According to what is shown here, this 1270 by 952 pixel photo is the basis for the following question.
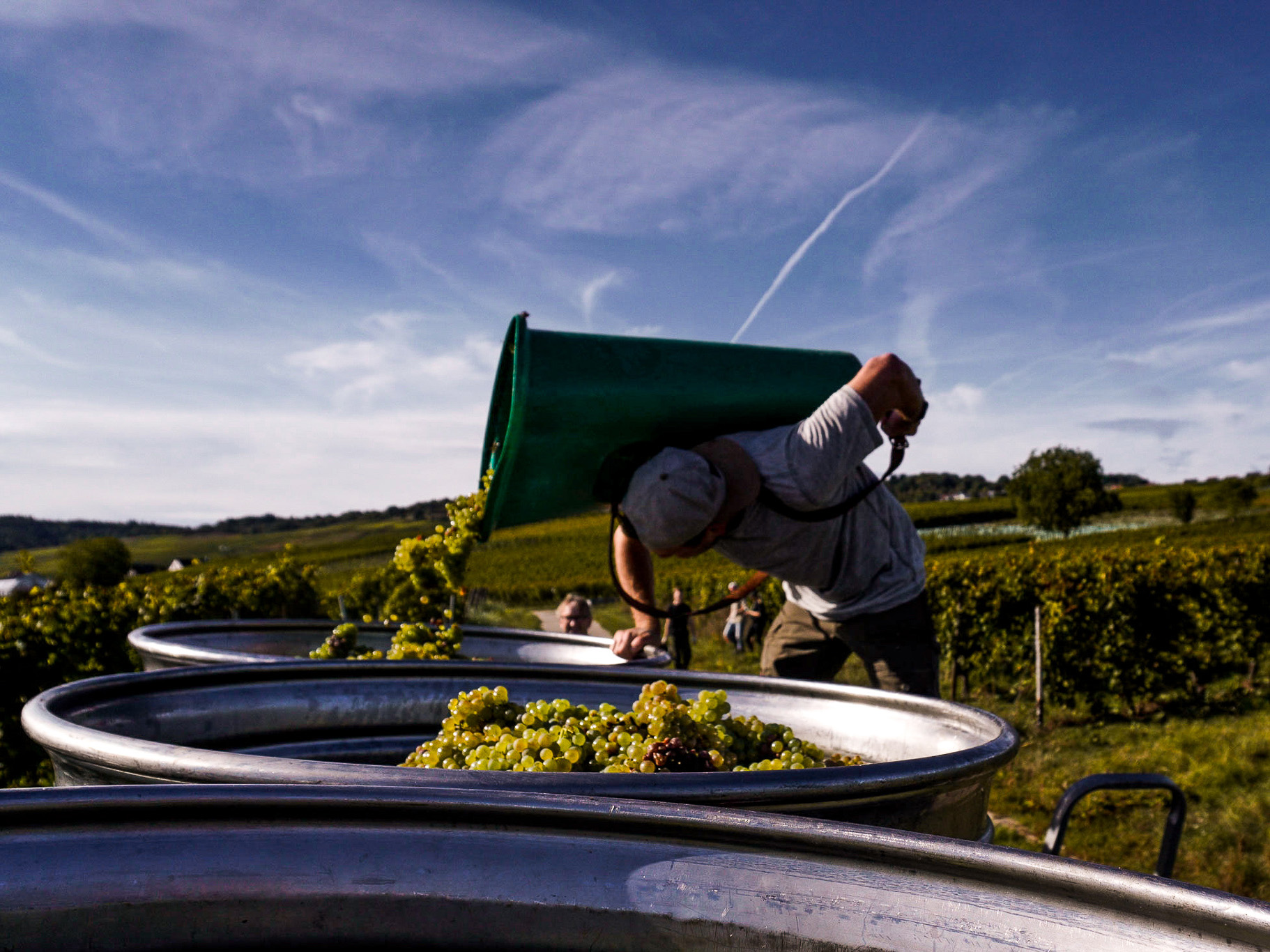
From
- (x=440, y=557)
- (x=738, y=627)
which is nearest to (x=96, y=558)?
(x=738, y=627)

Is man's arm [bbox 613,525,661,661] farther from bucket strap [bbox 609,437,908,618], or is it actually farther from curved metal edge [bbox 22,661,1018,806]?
curved metal edge [bbox 22,661,1018,806]

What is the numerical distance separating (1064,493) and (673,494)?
2732 inches

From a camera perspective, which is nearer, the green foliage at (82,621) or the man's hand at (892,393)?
the man's hand at (892,393)

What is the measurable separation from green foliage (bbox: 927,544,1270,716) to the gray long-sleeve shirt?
9.95 metres

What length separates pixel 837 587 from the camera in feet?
9.83

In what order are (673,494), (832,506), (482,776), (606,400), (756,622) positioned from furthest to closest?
(756,622) → (832,506) → (673,494) → (606,400) → (482,776)

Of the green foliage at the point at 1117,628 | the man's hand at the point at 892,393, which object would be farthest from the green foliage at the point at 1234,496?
the man's hand at the point at 892,393

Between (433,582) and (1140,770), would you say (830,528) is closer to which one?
(433,582)

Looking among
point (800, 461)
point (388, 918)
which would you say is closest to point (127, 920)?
point (388, 918)

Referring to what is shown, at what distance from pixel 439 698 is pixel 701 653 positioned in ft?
57.2

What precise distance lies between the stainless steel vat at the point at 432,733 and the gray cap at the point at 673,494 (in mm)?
587

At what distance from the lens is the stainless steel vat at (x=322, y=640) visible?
2516mm

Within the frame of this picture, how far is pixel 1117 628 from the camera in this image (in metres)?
11.5

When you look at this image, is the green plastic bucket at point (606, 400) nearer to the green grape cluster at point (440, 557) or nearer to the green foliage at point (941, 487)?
the green grape cluster at point (440, 557)
